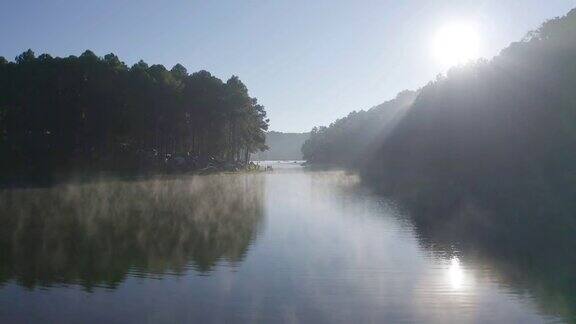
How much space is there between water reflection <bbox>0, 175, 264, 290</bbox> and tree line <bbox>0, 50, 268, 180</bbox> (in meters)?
34.8

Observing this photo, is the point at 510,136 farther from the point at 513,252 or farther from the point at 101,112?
the point at 101,112

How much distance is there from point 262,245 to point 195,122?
244 ft

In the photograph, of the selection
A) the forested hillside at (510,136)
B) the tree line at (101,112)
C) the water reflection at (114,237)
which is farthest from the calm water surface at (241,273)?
the tree line at (101,112)

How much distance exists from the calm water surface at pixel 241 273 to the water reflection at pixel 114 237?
5cm

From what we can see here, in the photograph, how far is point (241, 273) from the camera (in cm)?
1507

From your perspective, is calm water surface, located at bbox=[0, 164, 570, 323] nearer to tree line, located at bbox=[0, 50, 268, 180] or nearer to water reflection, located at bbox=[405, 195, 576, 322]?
water reflection, located at bbox=[405, 195, 576, 322]

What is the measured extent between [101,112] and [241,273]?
210 feet

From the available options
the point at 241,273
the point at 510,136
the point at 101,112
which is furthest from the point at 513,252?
the point at 101,112

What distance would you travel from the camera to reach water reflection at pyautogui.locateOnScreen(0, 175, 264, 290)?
14938mm

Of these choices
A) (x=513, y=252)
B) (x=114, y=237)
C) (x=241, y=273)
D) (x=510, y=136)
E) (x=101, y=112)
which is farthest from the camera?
(x=101, y=112)

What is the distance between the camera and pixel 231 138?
344 ft

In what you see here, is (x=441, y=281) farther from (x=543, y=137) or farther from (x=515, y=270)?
(x=543, y=137)

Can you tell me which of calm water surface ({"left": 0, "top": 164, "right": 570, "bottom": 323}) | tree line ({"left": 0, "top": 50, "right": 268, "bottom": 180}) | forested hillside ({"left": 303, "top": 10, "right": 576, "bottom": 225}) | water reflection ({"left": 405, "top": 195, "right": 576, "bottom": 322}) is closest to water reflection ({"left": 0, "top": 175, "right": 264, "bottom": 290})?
calm water surface ({"left": 0, "top": 164, "right": 570, "bottom": 323})

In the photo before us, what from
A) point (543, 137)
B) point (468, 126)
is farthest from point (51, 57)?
point (543, 137)
